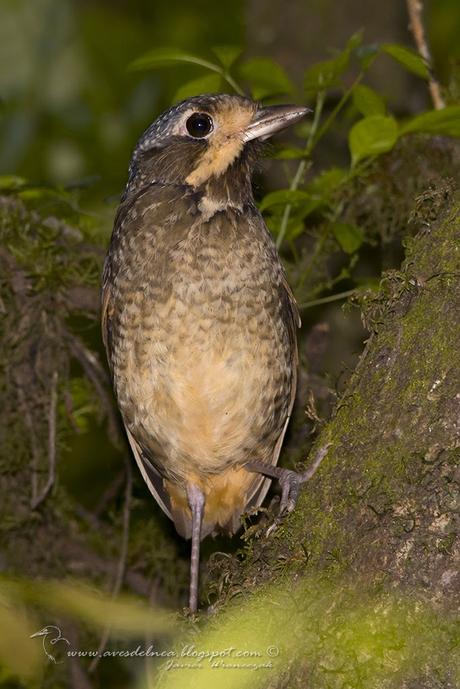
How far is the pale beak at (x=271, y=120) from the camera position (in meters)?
3.33

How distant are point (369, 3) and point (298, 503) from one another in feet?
11.7

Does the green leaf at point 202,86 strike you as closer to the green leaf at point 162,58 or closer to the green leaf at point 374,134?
the green leaf at point 162,58

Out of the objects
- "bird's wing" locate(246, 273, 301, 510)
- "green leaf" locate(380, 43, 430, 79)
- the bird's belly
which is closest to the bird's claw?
the bird's belly

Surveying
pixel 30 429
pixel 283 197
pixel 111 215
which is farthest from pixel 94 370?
pixel 283 197

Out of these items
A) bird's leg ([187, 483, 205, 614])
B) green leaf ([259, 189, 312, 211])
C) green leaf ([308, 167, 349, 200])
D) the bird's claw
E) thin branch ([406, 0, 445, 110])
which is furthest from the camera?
thin branch ([406, 0, 445, 110])

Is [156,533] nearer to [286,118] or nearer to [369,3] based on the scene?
[286,118]

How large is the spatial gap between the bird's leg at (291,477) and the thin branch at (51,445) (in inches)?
34.6

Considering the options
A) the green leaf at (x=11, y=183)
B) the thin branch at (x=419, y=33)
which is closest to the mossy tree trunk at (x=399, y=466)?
the thin branch at (x=419, y=33)

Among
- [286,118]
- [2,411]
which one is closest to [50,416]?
[2,411]

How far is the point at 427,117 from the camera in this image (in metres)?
3.42

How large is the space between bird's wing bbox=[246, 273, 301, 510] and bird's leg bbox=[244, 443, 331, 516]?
0.19 m

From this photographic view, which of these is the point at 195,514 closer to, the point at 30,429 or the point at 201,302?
the point at 30,429

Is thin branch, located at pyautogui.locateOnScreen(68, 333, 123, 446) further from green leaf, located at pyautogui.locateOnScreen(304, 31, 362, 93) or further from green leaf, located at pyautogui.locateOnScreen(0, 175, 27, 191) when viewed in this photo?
green leaf, located at pyautogui.locateOnScreen(304, 31, 362, 93)

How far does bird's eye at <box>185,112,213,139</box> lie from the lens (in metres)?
3.38
